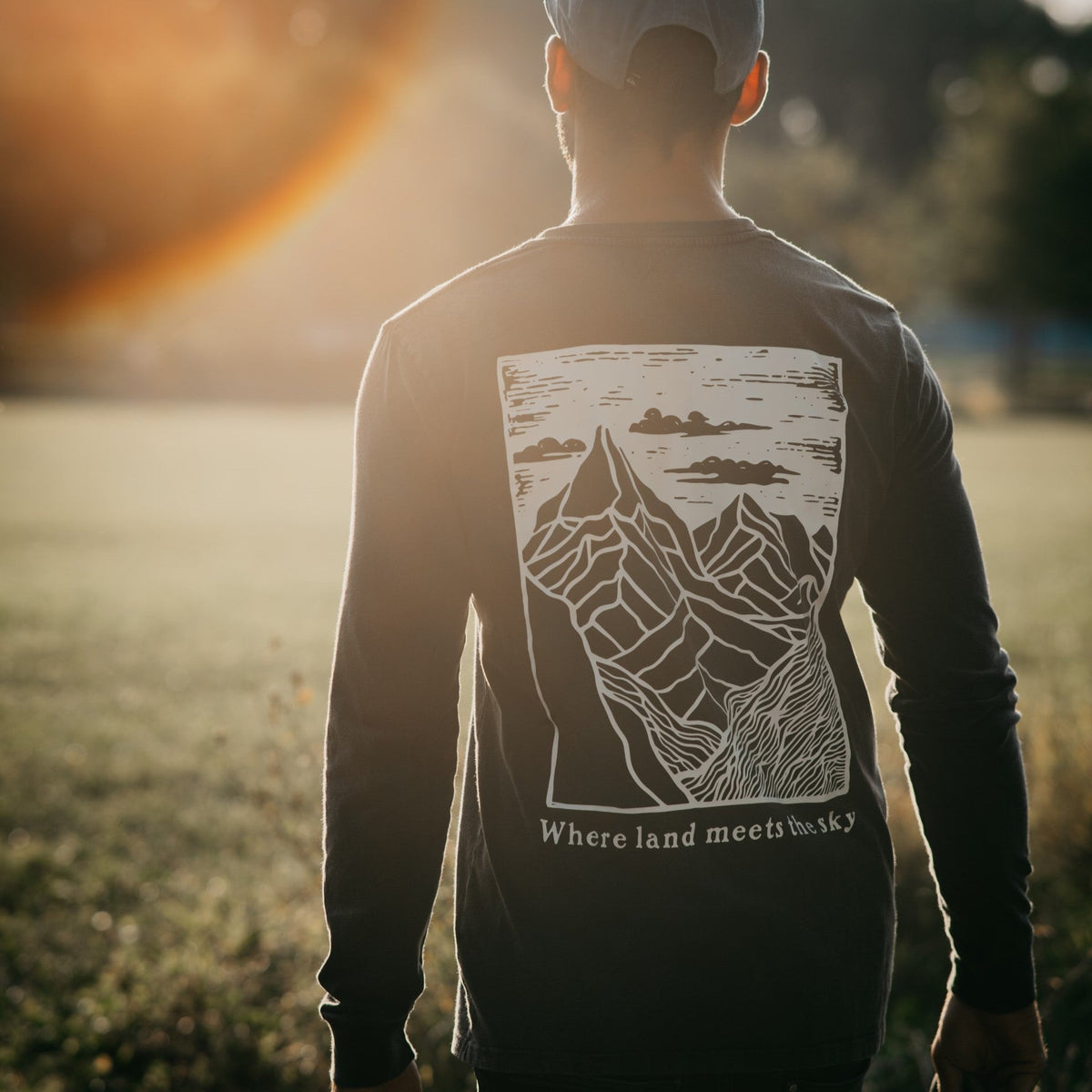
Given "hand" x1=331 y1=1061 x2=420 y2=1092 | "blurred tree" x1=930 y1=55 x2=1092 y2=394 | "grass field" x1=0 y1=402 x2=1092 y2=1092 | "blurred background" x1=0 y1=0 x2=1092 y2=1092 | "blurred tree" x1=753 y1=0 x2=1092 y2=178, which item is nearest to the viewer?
"hand" x1=331 y1=1061 x2=420 y2=1092

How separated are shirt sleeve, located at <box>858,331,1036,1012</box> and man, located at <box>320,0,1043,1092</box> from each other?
2.5 inches


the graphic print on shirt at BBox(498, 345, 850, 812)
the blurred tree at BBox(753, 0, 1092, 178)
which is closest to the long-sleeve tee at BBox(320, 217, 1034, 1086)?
the graphic print on shirt at BBox(498, 345, 850, 812)

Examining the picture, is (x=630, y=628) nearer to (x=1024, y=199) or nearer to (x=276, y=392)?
(x=276, y=392)

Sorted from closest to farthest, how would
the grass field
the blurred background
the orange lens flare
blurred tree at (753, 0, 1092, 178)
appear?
the grass field → the blurred background → the orange lens flare → blurred tree at (753, 0, 1092, 178)

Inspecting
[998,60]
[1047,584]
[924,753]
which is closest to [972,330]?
[998,60]

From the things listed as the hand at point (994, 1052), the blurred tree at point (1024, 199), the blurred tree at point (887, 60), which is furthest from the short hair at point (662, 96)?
the blurred tree at point (887, 60)

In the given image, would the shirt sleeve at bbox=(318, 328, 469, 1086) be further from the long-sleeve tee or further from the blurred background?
the blurred background

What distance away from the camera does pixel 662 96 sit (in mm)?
1571

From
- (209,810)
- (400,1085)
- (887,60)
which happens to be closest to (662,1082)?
(400,1085)

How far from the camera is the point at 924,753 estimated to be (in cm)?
177

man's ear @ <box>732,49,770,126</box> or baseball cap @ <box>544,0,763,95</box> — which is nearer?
baseball cap @ <box>544,0,763,95</box>

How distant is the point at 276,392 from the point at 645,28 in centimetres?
4042

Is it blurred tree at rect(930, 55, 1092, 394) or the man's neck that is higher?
blurred tree at rect(930, 55, 1092, 394)

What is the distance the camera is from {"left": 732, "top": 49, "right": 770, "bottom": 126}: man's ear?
1.68 metres
